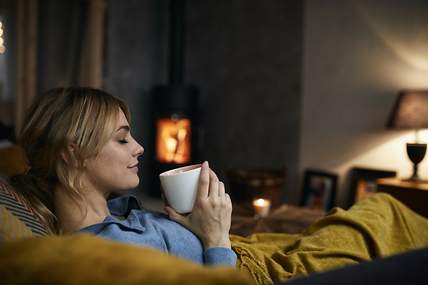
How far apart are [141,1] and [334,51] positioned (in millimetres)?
2179

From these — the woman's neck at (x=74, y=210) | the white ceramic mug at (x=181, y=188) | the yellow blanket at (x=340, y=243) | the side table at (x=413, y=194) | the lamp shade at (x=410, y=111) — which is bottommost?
the side table at (x=413, y=194)

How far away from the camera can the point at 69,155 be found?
1021mm

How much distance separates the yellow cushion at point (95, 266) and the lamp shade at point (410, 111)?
256 cm

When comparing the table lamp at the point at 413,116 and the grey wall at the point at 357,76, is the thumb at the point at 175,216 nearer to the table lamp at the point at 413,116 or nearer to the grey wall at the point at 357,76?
the table lamp at the point at 413,116

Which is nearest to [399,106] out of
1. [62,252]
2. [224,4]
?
[224,4]

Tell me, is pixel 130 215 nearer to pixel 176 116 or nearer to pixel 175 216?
pixel 175 216

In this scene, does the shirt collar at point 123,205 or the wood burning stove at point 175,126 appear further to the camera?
the wood burning stove at point 175,126

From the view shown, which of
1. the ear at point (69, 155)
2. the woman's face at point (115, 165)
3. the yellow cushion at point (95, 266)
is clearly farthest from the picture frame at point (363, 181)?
the yellow cushion at point (95, 266)

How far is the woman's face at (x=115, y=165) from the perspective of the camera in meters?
1.04

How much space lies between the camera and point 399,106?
277 centimetres


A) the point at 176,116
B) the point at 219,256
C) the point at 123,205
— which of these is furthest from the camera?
the point at 176,116

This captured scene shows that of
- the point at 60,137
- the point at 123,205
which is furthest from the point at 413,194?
the point at 60,137

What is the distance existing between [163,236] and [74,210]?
25 centimetres

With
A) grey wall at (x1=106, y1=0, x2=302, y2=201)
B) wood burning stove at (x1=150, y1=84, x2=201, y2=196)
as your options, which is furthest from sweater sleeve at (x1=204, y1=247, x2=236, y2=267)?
wood burning stove at (x1=150, y1=84, x2=201, y2=196)
